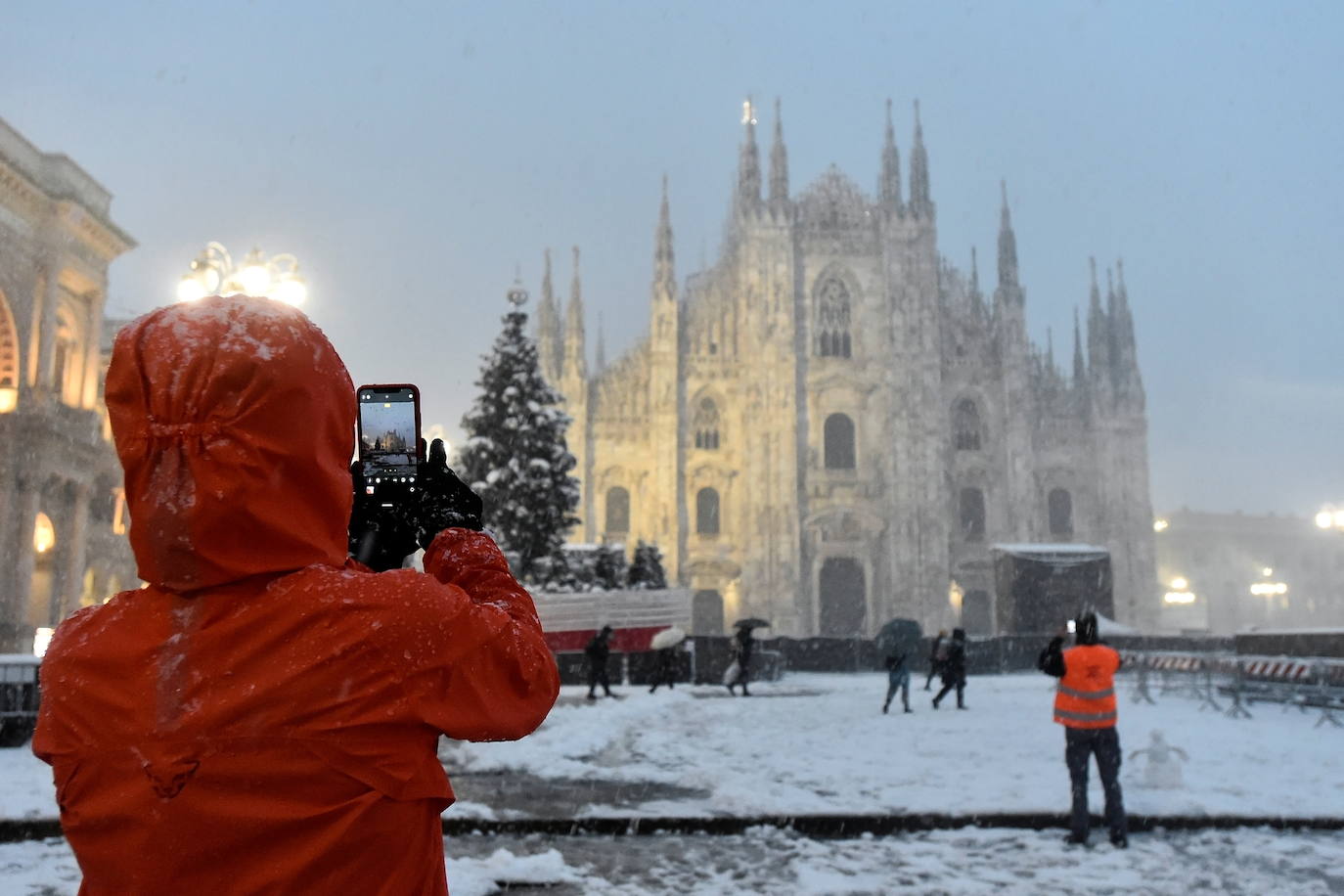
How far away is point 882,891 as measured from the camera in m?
6.27

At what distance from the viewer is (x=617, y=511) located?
4572 cm

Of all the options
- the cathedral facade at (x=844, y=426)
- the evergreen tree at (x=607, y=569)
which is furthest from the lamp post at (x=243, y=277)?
the cathedral facade at (x=844, y=426)

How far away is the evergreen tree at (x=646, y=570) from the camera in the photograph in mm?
33438

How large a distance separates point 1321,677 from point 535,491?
16.2 m

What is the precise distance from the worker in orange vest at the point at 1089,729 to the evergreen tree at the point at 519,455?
18907 mm

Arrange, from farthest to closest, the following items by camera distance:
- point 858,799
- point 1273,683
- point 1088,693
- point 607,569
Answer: point 607,569 < point 1273,683 < point 858,799 < point 1088,693

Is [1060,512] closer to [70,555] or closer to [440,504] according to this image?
[70,555]

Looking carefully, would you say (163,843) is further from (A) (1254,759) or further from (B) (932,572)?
(B) (932,572)

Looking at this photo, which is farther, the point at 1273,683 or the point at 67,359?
the point at 67,359

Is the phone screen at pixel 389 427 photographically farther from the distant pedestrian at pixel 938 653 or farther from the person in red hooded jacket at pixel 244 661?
the distant pedestrian at pixel 938 653

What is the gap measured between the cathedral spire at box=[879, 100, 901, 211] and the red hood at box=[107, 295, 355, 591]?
49.3 m

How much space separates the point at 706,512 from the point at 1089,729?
126ft

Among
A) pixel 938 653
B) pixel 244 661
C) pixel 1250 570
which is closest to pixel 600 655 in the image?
pixel 938 653

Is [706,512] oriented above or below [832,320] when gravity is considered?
below
